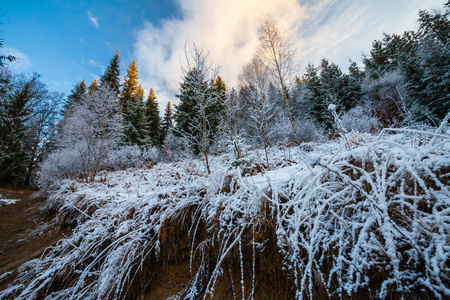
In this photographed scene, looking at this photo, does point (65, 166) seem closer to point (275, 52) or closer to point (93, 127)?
point (93, 127)

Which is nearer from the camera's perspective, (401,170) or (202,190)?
(401,170)

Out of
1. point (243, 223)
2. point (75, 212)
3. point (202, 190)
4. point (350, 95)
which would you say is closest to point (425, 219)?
point (243, 223)

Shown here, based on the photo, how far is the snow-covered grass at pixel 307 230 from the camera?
2.29 ft

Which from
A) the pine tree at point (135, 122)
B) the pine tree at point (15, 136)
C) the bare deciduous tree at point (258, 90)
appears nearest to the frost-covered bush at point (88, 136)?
the pine tree at point (135, 122)

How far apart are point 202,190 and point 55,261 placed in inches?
80.2

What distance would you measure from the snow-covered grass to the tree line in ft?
12.8

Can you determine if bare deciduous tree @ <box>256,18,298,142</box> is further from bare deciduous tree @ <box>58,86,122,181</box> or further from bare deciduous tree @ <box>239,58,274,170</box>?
bare deciduous tree @ <box>58,86,122,181</box>

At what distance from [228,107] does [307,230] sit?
430 inches

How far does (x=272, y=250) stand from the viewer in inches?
44.1

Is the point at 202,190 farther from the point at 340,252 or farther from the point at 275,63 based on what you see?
the point at 275,63

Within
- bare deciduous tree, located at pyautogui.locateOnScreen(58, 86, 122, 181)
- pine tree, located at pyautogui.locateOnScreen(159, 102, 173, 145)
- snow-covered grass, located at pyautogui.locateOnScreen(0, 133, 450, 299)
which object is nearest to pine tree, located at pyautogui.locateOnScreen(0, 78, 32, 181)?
bare deciduous tree, located at pyautogui.locateOnScreen(58, 86, 122, 181)

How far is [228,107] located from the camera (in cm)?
1133

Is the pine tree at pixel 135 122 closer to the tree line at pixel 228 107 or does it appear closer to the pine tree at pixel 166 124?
the tree line at pixel 228 107

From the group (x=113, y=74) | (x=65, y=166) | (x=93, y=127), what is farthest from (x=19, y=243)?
(x=113, y=74)
